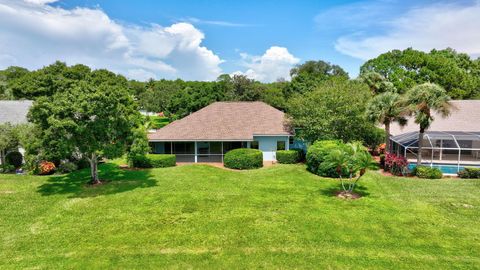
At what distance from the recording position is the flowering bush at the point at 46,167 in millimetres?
23375

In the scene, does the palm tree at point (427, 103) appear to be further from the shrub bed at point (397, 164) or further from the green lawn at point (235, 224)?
the green lawn at point (235, 224)

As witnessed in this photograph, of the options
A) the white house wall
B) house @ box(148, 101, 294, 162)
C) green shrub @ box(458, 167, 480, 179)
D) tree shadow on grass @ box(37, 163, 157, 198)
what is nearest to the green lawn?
tree shadow on grass @ box(37, 163, 157, 198)

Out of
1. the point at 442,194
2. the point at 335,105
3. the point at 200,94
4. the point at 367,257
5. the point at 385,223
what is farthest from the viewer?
the point at 200,94

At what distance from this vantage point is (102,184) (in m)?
20.5

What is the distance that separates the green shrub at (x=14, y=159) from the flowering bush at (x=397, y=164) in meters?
31.4

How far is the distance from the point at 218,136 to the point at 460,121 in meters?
23.7

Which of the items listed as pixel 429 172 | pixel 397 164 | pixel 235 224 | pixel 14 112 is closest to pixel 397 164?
pixel 397 164

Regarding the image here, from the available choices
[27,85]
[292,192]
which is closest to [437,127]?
[292,192]

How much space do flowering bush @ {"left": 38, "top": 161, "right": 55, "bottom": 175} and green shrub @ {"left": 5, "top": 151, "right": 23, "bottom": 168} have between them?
13.2 feet

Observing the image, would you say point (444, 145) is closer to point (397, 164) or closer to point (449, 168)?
point (449, 168)

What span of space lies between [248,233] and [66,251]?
7178mm

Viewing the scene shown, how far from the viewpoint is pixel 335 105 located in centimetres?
2773

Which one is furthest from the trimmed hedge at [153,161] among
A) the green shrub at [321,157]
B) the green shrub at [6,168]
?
the green shrub at [321,157]

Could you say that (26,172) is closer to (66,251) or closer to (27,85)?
(66,251)
